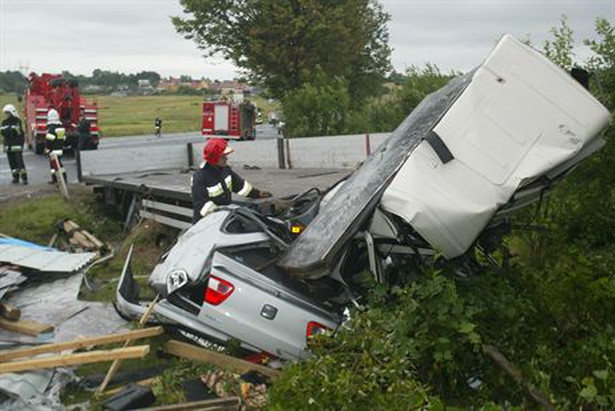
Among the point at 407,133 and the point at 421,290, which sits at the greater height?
the point at 407,133

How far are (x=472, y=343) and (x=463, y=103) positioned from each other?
1.49 meters

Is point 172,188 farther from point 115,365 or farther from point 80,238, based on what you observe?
point 115,365

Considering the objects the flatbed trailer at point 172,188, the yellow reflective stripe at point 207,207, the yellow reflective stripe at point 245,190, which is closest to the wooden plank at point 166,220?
the flatbed trailer at point 172,188

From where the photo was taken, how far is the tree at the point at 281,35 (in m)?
22.2

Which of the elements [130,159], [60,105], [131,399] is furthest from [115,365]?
[60,105]

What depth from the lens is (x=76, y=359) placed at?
16.3ft

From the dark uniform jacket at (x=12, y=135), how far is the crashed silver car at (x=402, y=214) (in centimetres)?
1021

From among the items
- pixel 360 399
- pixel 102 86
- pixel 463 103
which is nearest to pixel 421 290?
pixel 360 399

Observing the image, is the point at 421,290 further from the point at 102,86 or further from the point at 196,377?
the point at 102,86

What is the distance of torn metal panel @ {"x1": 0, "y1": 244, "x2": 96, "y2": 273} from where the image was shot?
27.1 feet

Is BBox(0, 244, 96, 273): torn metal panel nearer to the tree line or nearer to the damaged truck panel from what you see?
the tree line

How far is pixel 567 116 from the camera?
14.5ft

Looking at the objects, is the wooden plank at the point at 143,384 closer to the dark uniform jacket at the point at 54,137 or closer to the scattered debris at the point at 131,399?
the scattered debris at the point at 131,399

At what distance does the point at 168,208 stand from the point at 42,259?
2.00m
